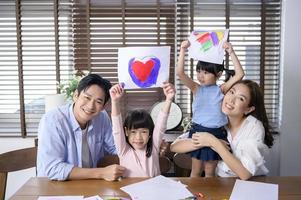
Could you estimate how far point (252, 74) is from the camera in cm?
257

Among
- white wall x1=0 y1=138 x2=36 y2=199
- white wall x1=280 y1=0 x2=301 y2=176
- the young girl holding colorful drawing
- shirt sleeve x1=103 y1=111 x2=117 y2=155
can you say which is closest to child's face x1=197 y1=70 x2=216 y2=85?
the young girl holding colorful drawing

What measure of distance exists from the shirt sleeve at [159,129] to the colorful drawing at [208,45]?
0.33m

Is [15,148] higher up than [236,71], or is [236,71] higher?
[236,71]

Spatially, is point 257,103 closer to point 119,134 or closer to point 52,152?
point 119,134

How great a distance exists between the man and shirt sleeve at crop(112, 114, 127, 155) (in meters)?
0.10

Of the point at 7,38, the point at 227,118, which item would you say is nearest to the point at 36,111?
the point at 7,38

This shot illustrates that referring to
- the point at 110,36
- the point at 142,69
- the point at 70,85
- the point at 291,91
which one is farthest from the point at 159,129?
the point at 291,91

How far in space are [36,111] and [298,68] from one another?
215 centimetres

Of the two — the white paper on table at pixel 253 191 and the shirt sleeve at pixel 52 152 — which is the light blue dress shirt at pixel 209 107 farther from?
the shirt sleeve at pixel 52 152

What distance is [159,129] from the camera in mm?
1458

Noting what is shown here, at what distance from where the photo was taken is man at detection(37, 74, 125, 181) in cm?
136

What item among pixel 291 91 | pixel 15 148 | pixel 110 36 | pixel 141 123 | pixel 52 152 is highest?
pixel 110 36

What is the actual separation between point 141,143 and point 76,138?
33 cm

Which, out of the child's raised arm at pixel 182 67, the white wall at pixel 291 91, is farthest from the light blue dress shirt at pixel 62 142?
the white wall at pixel 291 91
